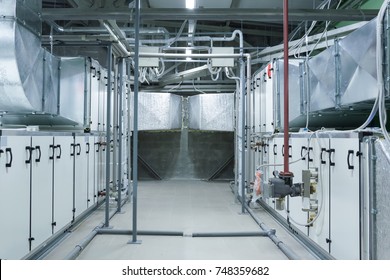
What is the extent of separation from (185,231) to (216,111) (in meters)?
4.18

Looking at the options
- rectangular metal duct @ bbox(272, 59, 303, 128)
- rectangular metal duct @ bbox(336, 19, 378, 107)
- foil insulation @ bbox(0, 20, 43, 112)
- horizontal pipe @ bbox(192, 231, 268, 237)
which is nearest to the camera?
rectangular metal duct @ bbox(336, 19, 378, 107)

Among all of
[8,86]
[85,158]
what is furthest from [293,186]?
[85,158]

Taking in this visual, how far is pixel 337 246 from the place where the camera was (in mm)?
2391

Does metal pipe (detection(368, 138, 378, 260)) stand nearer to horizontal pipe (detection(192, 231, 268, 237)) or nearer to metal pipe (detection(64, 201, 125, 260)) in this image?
horizontal pipe (detection(192, 231, 268, 237))

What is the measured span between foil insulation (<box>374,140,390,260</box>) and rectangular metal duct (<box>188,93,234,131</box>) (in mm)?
5390

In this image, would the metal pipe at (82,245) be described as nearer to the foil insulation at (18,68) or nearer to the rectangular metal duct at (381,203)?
the foil insulation at (18,68)

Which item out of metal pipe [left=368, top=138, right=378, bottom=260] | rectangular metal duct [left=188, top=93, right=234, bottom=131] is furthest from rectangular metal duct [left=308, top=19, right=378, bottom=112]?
rectangular metal duct [left=188, top=93, right=234, bottom=131]

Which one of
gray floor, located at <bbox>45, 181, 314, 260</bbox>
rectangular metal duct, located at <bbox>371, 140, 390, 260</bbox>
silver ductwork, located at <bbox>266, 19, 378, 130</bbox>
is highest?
silver ductwork, located at <bbox>266, 19, 378, 130</bbox>

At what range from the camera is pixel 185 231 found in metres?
3.61

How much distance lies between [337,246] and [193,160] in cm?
603

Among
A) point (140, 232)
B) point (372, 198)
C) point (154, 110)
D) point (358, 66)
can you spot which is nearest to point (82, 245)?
point (140, 232)

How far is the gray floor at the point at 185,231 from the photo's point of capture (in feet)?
9.55

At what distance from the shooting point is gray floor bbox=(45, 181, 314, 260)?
291 centimetres
